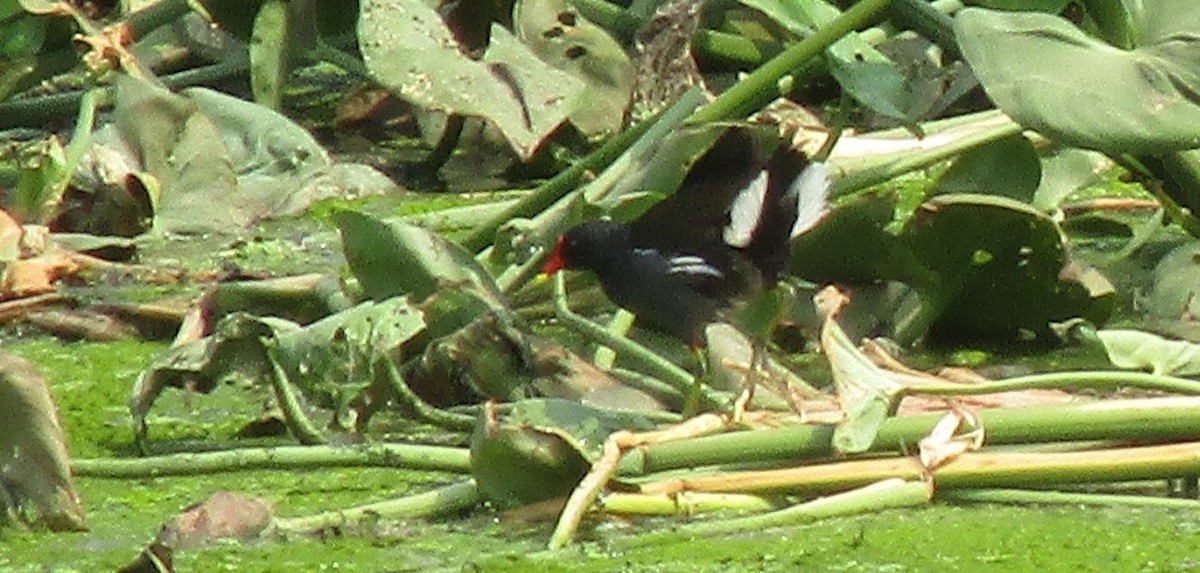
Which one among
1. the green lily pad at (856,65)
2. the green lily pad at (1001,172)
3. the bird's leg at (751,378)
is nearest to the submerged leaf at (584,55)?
the green lily pad at (856,65)

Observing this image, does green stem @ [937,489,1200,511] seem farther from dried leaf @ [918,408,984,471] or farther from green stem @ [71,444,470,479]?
green stem @ [71,444,470,479]

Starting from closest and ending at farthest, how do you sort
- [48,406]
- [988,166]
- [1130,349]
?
[48,406]
[1130,349]
[988,166]

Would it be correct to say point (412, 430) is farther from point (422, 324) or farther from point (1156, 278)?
point (1156, 278)

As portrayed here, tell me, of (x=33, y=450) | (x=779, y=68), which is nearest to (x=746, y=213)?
(x=779, y=68)

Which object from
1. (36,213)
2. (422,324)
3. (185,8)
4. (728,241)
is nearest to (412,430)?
(422,324)

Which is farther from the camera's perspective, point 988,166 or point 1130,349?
point 988,166

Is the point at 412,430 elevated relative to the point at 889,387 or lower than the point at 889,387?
lower

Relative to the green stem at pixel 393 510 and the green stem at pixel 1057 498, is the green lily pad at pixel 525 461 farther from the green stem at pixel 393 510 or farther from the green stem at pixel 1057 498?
the green stem at pixel 1057 498

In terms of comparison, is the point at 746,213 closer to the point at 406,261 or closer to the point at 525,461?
the point at 406,261
